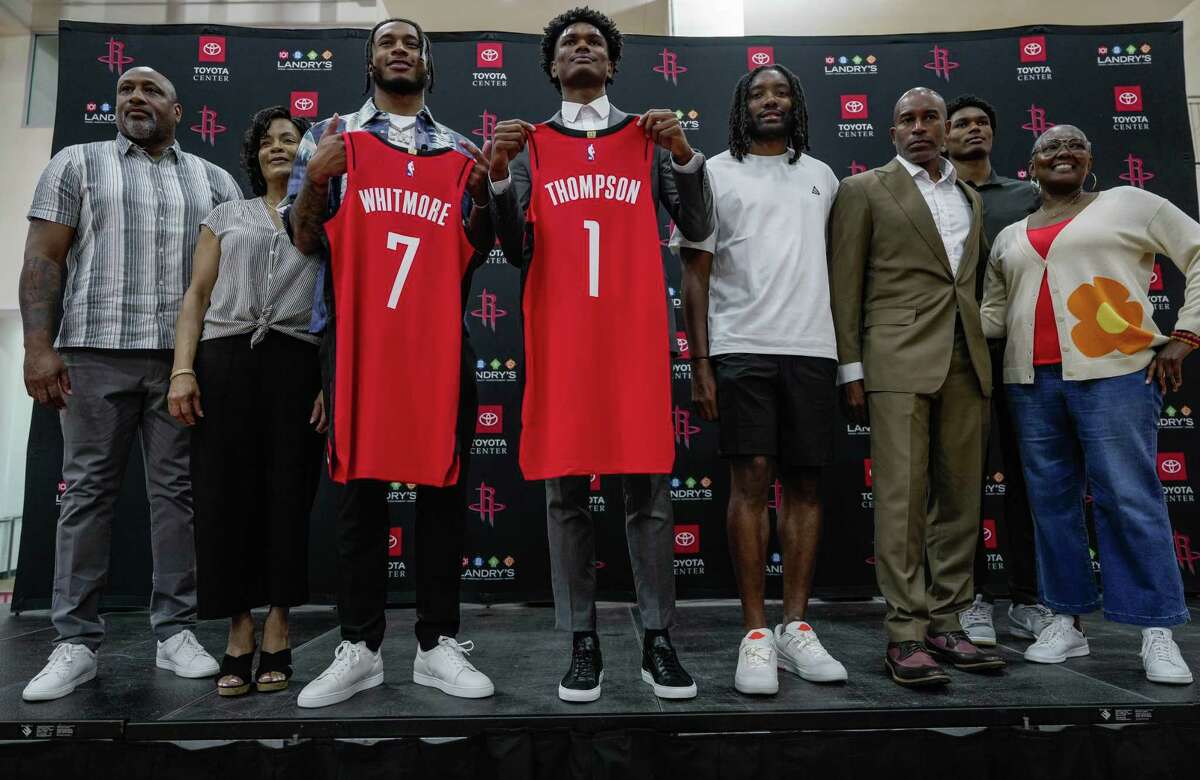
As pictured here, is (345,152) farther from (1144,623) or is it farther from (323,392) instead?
(1144,623)

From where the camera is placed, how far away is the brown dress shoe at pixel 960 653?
2059 mm

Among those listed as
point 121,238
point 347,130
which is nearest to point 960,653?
point 347,130

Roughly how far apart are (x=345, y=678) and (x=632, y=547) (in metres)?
0.88

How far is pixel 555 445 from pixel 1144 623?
1.93 metres

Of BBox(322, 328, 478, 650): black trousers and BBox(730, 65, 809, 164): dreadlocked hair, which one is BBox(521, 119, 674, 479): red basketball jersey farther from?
BBox(730, 65, 809, 164): dreadlocked hair

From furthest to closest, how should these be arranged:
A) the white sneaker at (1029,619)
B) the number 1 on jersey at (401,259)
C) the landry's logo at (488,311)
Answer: the landry's logo at (488,311) < the white sneaker at (1029,619) < the number 1 on jersey at (401,259)

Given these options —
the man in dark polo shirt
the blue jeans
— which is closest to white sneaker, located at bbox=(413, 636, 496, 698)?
the man in dark polo shirt

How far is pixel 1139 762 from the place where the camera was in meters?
1.82

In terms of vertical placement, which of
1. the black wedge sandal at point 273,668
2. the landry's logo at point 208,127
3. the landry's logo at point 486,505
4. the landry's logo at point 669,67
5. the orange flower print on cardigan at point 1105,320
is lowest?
the black wedge sandal at point 273,668

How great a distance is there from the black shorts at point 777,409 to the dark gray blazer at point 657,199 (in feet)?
0.83

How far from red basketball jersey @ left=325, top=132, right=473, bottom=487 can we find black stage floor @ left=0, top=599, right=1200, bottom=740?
642 mm

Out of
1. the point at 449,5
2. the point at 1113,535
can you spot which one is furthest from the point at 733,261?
the point at 449,5

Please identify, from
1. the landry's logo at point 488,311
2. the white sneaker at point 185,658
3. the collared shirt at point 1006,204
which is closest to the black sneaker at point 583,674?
the white sneaker at point 185,658

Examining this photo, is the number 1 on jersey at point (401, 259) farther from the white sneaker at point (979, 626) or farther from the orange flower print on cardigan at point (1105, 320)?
the white sneaker at point (979, 626)
